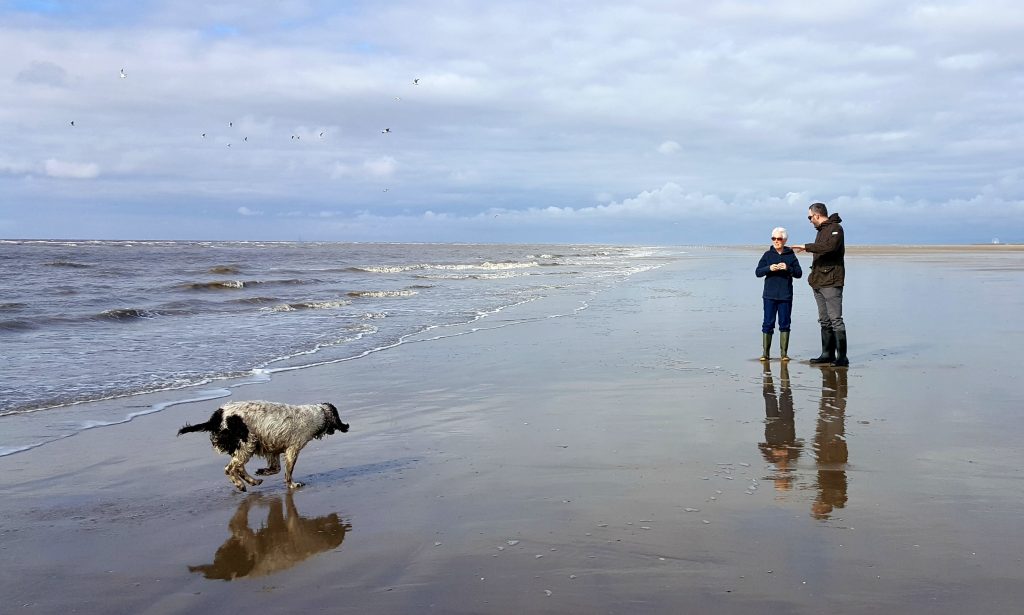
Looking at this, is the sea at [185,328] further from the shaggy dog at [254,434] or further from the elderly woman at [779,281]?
the elderly woman at [779,281]

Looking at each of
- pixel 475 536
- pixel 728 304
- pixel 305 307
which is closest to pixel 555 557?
pixel 475 536

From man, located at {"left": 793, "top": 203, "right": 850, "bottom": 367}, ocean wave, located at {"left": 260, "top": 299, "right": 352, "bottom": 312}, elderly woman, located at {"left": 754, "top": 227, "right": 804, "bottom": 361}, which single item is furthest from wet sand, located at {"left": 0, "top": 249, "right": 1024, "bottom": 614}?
ocean wave, located at {"left": 260, "top": 299, "right": 352, "bottom": 312}

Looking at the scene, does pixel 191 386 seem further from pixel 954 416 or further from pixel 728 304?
pixel 728 304

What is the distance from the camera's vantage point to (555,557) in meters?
4.29

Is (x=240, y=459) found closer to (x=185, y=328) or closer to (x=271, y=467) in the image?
(x=271, y=467)

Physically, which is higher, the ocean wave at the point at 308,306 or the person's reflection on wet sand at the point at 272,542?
the ocean wave at the point at 308,306

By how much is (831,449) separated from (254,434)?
4.45 metres

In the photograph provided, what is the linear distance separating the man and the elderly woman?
13.9 inches

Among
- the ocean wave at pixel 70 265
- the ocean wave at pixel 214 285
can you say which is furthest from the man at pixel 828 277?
the ocean wave at pixel 70 265

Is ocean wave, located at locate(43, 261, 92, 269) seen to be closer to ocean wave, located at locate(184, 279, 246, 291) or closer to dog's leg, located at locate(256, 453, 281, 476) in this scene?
ocean wave, located at locate(184, 279, 246, 291)

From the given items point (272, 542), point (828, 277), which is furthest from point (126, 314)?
point (272, 542)

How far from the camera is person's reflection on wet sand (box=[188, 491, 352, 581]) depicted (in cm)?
439

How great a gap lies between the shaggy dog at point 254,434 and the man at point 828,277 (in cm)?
726

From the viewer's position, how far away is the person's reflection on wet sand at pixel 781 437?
5.69 metres
